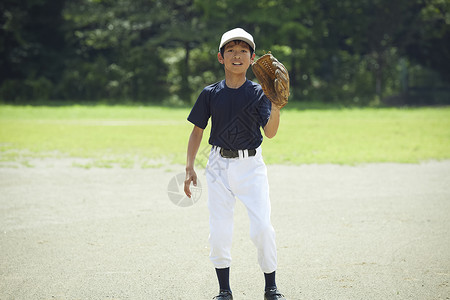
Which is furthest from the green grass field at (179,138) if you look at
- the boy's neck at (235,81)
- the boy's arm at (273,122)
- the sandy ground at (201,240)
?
the boy's arm at (273,122)

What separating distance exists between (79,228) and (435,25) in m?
32.2

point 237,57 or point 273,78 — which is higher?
point 237,57

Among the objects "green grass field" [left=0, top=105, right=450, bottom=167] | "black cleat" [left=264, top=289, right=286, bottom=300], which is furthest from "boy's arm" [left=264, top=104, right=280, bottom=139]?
"green grass field" [left=0, top=105, right=450, bottom=167]

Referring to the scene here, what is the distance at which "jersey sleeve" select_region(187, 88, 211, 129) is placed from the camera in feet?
11.5

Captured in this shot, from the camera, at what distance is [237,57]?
3334 millimetres

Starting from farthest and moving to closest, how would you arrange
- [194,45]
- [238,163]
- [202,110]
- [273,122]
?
[194,45]
[202,110]
[238,163]
[273,122]

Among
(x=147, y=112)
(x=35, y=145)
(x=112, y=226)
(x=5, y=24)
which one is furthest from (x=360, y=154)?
(x=5, y=24)

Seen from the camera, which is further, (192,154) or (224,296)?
(192,154)

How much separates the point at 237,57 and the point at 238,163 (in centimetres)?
71

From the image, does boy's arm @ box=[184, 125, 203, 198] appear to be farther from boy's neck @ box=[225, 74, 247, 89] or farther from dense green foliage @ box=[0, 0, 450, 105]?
dense green foliage @ box=[0, 0, 450, 105]

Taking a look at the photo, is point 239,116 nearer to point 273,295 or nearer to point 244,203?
point 244,203

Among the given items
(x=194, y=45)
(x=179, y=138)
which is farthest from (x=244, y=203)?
(x=194, y=45)

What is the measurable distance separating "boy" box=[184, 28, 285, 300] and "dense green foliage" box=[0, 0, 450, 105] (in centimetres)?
2723

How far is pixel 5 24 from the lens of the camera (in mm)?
30625
